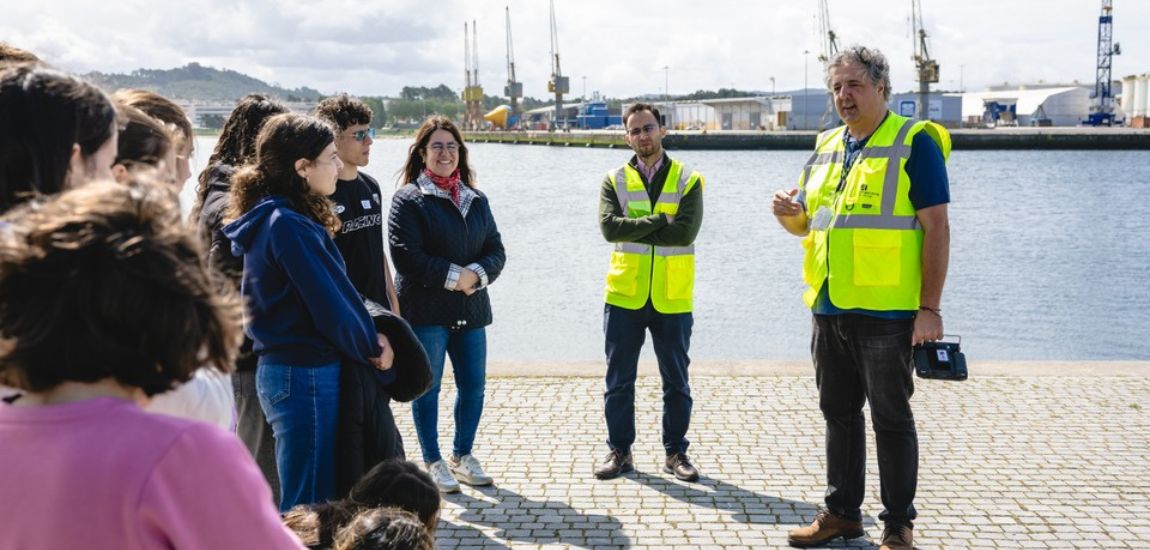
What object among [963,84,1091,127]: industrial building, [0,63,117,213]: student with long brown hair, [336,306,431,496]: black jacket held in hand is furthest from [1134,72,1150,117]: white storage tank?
[0,63,117,213]: student with long brown hair

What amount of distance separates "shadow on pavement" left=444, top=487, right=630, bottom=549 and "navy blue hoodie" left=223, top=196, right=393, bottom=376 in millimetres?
1433

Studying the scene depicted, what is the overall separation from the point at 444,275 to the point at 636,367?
120cm

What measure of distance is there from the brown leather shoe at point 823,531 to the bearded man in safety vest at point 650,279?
3.58ft

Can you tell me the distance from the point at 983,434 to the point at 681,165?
243 cm

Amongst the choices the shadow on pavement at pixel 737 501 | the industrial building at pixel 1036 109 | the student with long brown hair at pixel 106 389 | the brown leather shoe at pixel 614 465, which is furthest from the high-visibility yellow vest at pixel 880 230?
the industrial building at pixel 1036 109

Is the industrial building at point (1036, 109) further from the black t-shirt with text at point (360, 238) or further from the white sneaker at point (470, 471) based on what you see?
the black t-shirt with text at point (360, 238)

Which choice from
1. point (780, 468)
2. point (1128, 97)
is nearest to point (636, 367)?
point (780, 468)

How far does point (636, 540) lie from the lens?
4855 millimetres

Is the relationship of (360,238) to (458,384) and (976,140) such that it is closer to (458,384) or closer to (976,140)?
(458,384)

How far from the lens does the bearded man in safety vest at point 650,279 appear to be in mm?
5887

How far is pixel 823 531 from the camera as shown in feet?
15.7

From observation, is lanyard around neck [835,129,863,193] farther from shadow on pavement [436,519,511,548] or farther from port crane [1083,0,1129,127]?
port crane [1083,0,1129,127]

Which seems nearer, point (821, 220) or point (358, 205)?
point (821, 220)

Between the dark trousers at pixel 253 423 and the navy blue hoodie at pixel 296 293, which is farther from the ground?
the navy blue hoodie at pixel 296 293
